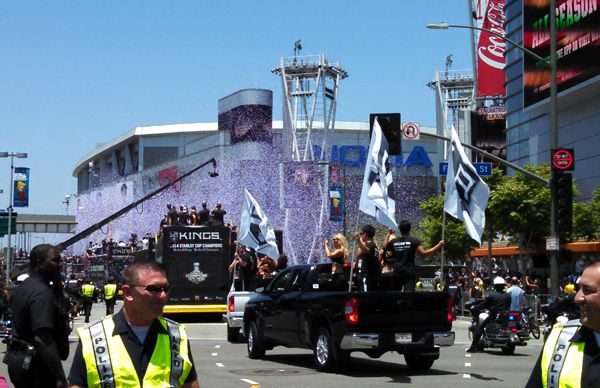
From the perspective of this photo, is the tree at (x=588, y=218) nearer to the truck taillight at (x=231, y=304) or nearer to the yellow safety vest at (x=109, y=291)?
the yellow safety vest at (x=109, y=291)

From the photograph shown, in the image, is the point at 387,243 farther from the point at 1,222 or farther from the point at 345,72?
the point at 345,72

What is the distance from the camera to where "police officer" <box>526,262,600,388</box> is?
12.4ft

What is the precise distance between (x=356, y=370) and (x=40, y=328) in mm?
9955

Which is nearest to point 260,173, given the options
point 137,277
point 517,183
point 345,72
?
point 345,72

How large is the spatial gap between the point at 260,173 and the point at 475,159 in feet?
57.5

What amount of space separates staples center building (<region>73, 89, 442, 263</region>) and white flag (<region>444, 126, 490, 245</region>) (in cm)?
3751

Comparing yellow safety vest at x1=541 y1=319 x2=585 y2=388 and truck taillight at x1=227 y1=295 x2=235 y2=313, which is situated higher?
yellow safety vest at x1=541 y1=319 x2=585 y2=388

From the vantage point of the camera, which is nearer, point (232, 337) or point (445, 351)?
point (445, 351)

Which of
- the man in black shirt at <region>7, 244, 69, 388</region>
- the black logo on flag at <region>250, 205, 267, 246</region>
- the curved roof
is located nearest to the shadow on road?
the man in black shirt at <region>7, 244, 69, 388</region>

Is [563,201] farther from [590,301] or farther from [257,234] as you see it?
[590,301]

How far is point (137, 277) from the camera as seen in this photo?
4395 millimetres

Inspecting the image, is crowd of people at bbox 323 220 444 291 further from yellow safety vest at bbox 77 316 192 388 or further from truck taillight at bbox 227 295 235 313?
yellow safety vest at bbox 77 316 192 388

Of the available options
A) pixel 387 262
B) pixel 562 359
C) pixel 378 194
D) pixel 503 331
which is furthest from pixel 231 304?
pixel 562 359

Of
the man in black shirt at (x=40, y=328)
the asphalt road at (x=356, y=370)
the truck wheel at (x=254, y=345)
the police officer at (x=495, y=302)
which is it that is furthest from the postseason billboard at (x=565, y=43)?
the man in black shirt at (x=40, y=328)
